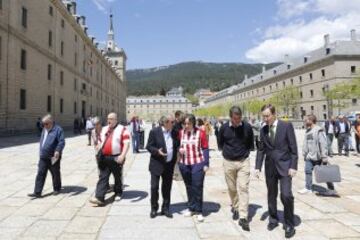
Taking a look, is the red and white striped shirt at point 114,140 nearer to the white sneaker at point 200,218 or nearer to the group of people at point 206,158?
the group of people at point 206,158

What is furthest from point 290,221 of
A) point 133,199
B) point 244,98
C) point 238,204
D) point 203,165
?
point 244,98

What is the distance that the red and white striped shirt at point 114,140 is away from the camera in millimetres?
6645

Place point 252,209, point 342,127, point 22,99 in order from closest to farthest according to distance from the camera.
A: 1. point 252,209
2. point 342,127
3. point 22,99

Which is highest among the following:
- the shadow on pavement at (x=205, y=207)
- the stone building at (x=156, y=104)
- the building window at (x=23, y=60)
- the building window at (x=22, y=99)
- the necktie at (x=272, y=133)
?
the stone building at (x=156, y=104)

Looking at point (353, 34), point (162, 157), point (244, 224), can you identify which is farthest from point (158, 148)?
point (353, 34)

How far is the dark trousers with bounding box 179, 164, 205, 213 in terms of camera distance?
581cm

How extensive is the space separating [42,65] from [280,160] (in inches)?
1192

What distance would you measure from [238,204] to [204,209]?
2.81ft

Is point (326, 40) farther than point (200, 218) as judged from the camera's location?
Yes

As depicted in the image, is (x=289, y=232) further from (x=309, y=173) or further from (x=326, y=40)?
(x=326, y=40)

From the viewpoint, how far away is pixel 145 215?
6.00 meters

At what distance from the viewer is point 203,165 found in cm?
583

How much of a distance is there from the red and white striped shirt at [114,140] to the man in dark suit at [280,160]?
2568 millimetres

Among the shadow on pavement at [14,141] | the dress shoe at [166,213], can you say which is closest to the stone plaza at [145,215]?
the dress shoe at [166,213]
